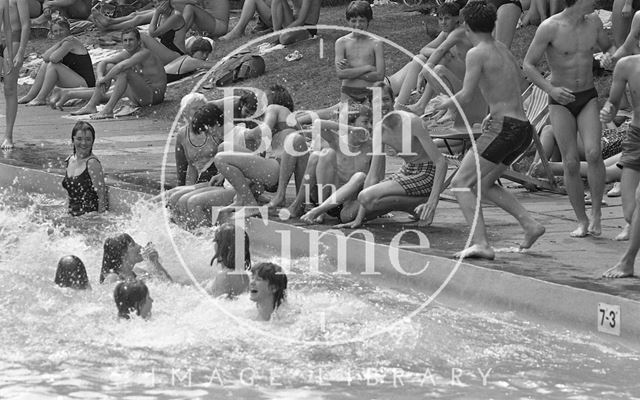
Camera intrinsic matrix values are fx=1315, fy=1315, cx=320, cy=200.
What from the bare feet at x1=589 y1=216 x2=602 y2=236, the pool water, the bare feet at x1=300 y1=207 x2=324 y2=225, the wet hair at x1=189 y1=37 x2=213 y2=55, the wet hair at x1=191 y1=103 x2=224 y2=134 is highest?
the wet hair at x1=189 y1=37 x2=213 y2=55

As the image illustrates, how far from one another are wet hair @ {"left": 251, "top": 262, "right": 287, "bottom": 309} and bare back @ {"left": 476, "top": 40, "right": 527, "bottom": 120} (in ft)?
7.72

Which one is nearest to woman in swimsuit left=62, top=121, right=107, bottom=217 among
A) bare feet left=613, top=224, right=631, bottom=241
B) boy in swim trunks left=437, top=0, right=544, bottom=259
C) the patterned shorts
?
the patterned shorts

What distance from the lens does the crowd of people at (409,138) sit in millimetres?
9992

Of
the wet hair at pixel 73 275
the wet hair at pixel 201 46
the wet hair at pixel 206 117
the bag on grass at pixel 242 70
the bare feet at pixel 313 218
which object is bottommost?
the wet hair at pixel 73 275

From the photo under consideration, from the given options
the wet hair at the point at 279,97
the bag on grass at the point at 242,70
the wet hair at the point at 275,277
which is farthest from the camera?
the bag on grass at the point at 242,70

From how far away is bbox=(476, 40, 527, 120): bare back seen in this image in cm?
996

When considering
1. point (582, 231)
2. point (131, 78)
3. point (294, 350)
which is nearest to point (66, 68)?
point (131, 78)

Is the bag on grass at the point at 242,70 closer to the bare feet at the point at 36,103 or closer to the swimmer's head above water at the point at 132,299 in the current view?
the bare feet at the point at 36,103

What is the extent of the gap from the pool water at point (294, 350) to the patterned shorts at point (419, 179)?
4.35 feet

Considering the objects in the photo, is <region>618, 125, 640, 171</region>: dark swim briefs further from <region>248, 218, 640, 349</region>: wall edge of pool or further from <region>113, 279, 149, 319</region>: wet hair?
<region>113, 279, 149, 319</region>: wet hair

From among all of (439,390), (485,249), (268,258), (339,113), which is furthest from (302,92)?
(439,390)

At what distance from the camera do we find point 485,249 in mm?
9867

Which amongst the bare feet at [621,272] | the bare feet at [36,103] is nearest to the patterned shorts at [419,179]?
the bare feet at [621,272]

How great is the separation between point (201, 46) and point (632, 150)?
441 inches
